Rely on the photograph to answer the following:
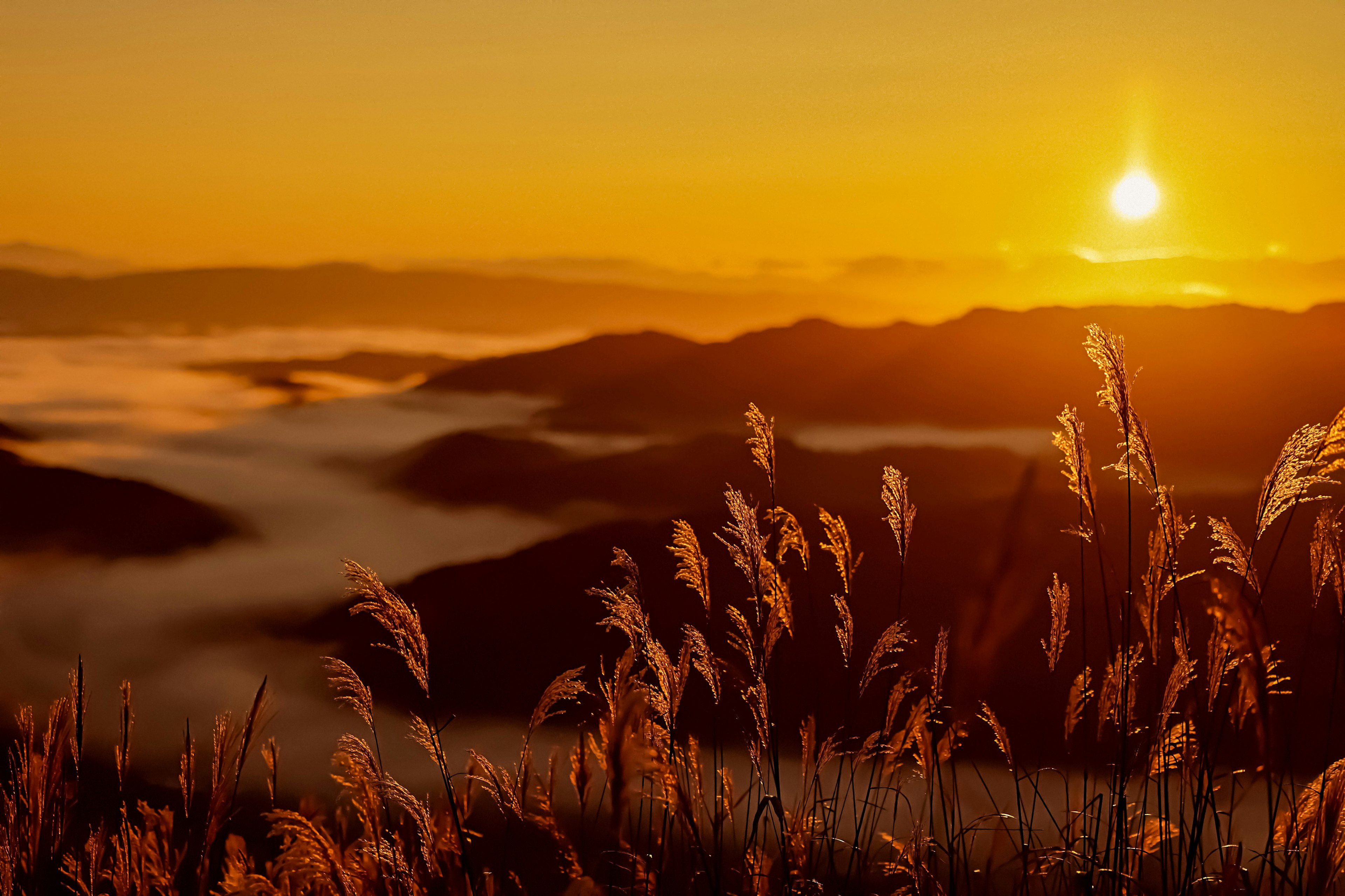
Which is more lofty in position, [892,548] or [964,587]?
[964,587]

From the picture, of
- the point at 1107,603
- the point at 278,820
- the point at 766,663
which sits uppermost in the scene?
the point at 1107,603

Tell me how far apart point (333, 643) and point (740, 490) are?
9.44 meters

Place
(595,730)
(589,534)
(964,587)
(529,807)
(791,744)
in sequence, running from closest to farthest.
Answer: (964,587) < (529,807) < (595,730) < (791,744) < (589,534)

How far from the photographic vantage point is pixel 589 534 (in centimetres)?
1431

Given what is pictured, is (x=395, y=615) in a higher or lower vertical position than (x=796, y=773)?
higher

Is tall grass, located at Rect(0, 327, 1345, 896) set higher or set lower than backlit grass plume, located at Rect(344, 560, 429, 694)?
lower

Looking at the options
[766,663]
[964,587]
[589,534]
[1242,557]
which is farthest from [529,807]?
[589,534]

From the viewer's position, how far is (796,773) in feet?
8.24

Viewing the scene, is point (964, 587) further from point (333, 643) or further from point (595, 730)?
point (333, 643)

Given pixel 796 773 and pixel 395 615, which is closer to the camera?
pixel 395 615

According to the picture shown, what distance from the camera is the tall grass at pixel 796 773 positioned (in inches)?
70.0

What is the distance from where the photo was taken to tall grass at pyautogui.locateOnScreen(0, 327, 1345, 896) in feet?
5.83

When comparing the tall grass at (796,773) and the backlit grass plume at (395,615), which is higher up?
the backlit grass plume at (395,615)

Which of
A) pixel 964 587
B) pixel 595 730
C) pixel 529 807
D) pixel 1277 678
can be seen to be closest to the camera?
pixel 964 587
